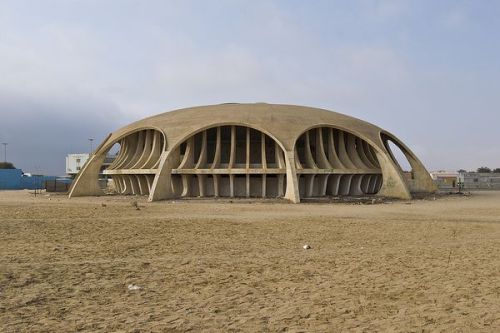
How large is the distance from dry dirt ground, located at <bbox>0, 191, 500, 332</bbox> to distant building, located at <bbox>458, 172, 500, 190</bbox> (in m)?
60.2

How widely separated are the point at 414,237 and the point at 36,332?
11.9m

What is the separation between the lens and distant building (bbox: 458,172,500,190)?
70.4 metres

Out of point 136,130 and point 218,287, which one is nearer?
point 218,287

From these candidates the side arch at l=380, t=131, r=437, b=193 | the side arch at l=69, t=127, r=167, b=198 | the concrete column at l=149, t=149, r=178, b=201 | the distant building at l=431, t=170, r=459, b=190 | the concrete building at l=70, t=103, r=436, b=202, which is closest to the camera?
the concrete column at l=149, t=149, r=178, b=201

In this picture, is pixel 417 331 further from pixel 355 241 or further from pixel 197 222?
pixel 197 222

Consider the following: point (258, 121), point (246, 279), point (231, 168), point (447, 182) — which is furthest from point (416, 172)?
point (447, 182)

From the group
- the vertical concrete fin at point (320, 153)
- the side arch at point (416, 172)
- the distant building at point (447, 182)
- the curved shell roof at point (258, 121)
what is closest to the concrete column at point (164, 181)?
the curved shell roof at point (258, 121)

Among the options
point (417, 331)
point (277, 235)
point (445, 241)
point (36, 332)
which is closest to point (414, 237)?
point (445, 241)

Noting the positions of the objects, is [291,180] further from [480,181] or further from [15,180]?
[480,181]

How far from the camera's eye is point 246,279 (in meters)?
8.95

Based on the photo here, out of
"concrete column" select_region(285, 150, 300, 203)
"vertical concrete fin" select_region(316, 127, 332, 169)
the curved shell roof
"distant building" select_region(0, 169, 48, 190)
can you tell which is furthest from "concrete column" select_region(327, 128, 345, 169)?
"distant building" select_region(0, 169, 48, 190)

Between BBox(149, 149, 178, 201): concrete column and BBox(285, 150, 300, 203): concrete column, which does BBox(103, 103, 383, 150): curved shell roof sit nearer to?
BBox(285, 150, 300, 203): concrete column

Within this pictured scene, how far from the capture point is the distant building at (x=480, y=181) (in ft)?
231

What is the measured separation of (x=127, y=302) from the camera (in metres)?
7.29
